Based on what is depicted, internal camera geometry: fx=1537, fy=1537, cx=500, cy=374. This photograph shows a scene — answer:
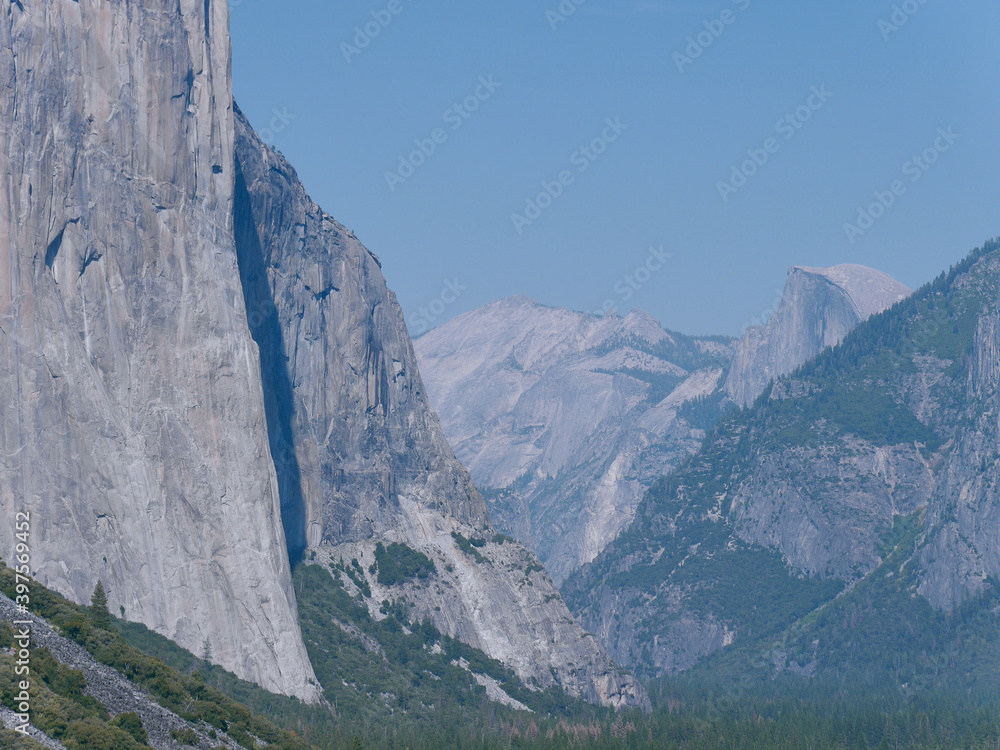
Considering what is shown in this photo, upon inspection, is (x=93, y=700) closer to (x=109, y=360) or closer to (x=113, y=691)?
(x=113, y=691)

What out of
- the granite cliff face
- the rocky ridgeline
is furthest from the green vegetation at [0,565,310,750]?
the granite cliff face

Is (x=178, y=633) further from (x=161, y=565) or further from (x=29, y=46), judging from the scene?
(x=29, y=46)

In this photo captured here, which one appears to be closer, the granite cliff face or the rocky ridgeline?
the rocky ridgeline

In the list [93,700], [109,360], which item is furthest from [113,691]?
[109,360]

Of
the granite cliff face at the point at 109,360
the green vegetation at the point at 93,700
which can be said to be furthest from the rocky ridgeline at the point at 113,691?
the granite cliff face at the point at 109,360

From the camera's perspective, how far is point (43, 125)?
18925 cm

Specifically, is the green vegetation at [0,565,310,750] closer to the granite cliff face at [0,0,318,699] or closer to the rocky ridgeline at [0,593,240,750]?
the rocky ridgeline at [0,593,240,750]

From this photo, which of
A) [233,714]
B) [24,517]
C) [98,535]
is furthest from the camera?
[98,535]

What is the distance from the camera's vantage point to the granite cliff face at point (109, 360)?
18450cm

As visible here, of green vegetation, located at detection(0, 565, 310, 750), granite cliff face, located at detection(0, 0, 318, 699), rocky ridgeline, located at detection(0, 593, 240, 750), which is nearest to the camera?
green vegetation, located at detection(0, 565, 310, 750)

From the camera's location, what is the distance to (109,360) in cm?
19188

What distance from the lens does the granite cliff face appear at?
605 feet

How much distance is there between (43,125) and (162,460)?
144ft

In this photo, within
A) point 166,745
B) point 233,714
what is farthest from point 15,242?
point 166,745
